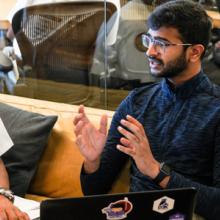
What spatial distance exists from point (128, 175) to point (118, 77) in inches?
58.4

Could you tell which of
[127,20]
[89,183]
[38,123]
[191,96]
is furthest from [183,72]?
[127,20]

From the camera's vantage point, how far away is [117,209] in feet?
4.04

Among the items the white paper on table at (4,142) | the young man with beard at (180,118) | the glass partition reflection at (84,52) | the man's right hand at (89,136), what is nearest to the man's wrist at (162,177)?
the young man with beard at (180,118)

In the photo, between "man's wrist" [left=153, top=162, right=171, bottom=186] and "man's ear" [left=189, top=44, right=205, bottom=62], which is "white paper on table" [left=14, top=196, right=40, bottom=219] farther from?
"man's ear" [left=189, top=44, right=205, bottom=62]

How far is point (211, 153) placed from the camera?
1.67 meters

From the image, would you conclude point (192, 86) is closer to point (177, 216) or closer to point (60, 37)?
point (177, 216)

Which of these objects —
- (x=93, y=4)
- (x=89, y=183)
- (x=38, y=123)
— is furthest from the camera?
(x=93, y=4)

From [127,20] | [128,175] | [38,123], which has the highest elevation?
[127,20]

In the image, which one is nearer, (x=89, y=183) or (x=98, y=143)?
(x=98, y=143)

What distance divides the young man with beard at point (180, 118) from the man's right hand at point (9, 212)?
0.98 feet

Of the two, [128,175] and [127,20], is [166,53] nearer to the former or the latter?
[128,175]

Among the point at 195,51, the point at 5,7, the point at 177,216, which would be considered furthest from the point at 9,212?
the point at 5,7

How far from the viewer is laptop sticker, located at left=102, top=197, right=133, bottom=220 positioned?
1.23m

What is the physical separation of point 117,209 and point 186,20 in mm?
777
